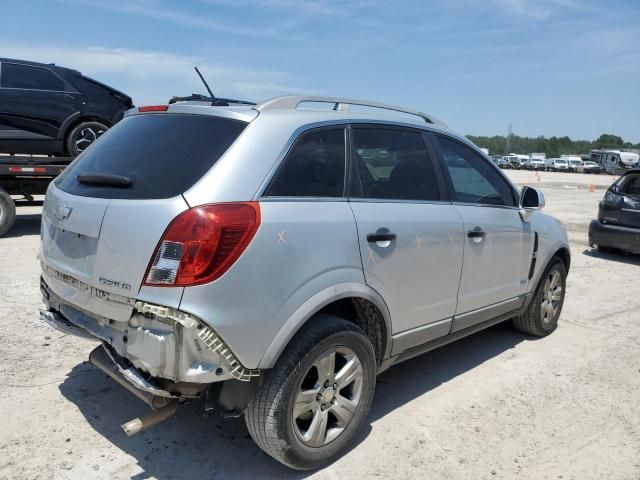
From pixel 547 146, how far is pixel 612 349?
129371 millimetres

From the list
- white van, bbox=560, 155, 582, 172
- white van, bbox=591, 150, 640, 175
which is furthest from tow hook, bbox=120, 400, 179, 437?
white van, bbox=560, 155, 582, 172

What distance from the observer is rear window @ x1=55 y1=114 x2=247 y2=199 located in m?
2.58

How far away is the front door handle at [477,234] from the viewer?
377 centimetres

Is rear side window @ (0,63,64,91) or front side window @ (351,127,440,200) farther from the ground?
rear side window @ (0,63,64,91)

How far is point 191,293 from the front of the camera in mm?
2352

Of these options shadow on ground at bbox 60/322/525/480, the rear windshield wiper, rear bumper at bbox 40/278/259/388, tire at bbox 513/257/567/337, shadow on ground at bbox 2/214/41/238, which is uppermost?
the rear windshield wiper

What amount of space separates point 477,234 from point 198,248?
219 centimetres

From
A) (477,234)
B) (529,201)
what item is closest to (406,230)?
(477,234)

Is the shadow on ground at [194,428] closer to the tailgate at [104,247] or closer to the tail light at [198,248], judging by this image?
the tailgate at [104,247]

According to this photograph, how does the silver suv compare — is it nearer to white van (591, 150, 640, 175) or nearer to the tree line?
white van (591, 150, 640, 175)

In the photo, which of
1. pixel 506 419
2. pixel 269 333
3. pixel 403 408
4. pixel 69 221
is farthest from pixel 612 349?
pixel 69 221

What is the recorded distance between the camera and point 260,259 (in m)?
2.47

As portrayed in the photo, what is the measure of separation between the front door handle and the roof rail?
83 cm

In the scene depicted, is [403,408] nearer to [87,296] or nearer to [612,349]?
[87,296]
